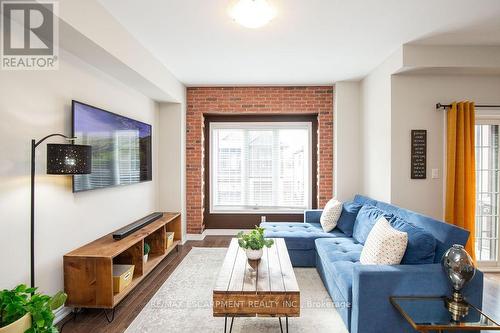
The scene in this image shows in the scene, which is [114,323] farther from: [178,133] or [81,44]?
[178,133]

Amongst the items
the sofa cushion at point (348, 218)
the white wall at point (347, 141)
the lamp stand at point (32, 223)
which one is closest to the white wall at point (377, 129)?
the white wall at point (347, 141)

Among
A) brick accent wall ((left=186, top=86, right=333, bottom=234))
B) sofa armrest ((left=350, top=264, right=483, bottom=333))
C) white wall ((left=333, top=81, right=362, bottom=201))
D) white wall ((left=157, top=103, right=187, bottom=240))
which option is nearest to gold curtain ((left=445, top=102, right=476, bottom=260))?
white wall ((left=333, top=81, right=362, bottom=201))

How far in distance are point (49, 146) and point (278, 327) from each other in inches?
88.6

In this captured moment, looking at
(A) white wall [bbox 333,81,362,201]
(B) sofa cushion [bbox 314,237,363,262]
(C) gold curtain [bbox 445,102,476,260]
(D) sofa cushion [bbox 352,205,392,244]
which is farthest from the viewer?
(A) white wall [bbox 333,81,362,201]

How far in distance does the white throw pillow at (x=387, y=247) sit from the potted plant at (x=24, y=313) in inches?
89.5

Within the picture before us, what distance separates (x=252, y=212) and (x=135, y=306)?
2.81 meters

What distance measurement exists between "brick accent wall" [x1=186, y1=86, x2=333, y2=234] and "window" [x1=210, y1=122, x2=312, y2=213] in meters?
0.33

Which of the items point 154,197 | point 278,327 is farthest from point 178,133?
point 278,327

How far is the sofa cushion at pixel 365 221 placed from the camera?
2.90m

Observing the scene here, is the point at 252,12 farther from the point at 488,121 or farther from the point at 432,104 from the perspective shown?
the point at 488,121

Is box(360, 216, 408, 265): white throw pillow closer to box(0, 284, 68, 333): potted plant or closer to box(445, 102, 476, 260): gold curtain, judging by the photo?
box(445, 102, 476, 260): gold curtain

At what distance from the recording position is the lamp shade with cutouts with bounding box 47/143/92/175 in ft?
6.27

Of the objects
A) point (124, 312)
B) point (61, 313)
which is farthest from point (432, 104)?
point (61, 313)

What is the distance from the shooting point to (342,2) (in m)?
2.20
